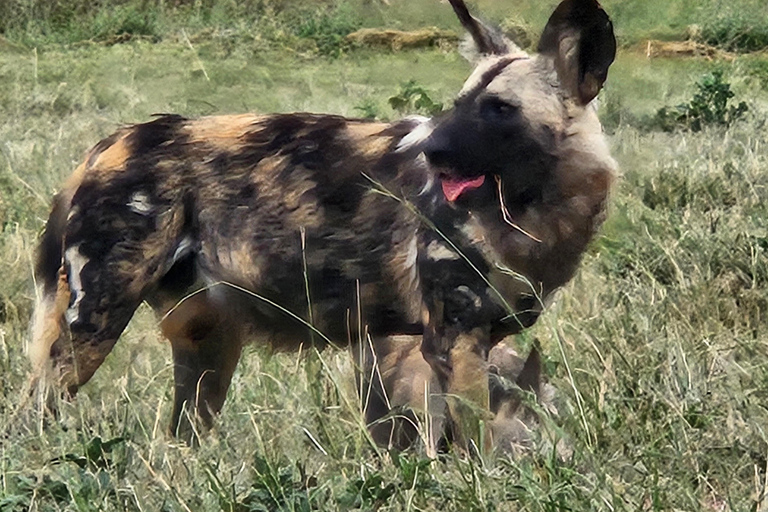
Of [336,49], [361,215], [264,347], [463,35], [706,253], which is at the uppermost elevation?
[463,35]

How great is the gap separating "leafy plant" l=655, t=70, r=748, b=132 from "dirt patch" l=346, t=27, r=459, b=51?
4.42m

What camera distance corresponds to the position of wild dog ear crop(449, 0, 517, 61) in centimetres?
367

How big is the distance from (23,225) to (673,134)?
4305mm

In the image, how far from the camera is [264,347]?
13.0 feet

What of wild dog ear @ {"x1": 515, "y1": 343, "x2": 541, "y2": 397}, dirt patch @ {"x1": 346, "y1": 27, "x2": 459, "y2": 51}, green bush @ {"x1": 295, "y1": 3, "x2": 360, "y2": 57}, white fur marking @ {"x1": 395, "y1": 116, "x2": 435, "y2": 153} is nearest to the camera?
wild dog ear @ {"x1": 515, "y1": 343, "x2": 541, "y2": 397}

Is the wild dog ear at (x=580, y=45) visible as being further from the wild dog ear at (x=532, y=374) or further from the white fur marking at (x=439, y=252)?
the wild dog ear at (x=532, y=374)

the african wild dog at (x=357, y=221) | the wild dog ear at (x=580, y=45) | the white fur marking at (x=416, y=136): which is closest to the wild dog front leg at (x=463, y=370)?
the african wild dog at (x=357, y=221)

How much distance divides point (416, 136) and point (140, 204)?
2.74ft

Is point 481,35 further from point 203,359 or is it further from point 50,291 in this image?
point 50,291

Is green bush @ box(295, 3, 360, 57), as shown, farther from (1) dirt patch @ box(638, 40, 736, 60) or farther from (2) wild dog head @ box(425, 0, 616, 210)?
(2) wild dog head @ box(425, 0, 616, 210)

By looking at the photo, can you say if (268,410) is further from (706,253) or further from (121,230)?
(706,253)

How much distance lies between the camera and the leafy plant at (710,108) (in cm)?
792

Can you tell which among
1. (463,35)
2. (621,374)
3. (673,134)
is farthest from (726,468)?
(673,134)

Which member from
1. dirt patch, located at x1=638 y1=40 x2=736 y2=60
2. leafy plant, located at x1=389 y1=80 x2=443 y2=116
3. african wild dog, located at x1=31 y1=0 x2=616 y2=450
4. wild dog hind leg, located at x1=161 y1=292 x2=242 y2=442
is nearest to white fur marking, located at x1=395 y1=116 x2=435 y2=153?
african wild dog, located at x1=31 y1=0 x2=616 y2=450
